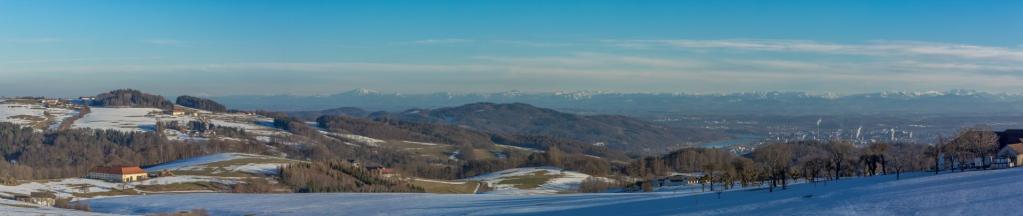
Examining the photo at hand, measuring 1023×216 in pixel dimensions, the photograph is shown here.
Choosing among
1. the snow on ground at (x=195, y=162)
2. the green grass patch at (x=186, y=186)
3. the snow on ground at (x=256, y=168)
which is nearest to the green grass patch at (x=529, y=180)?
the snow on ground at (x=256, y=168)

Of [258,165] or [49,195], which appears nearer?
[49,195]

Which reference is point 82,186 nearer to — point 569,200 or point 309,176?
point 309,176

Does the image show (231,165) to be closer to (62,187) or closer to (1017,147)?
(62,187)

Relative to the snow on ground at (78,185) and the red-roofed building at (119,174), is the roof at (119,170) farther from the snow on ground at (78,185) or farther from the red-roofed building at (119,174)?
the snow on ground at (78,185)

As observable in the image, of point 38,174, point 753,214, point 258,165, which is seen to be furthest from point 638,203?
point 38,174

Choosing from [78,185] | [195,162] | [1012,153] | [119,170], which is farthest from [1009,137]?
[195,162]

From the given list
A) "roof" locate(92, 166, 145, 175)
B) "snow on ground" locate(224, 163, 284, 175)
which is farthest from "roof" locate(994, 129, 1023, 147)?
"roof" locate(92, 166, 145, 175)
